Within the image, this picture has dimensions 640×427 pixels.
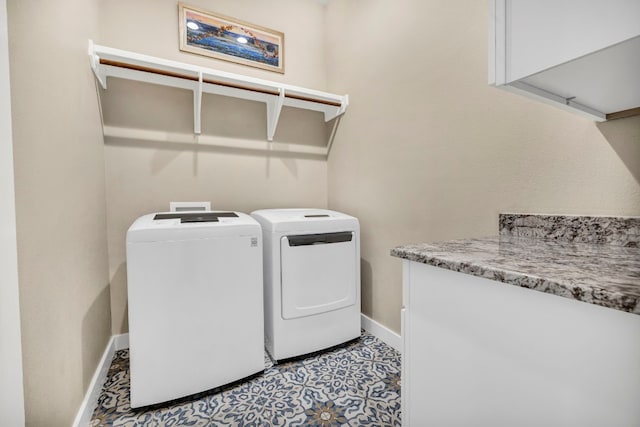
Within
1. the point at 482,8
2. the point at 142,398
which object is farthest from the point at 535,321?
the point at 142,398

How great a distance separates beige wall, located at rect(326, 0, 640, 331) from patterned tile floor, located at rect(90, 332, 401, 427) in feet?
1.53

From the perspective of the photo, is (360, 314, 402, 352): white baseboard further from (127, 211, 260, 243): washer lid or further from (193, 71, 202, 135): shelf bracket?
(193, 71, 202, 135): shelf bracket

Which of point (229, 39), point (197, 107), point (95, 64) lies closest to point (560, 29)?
point (197, 107)

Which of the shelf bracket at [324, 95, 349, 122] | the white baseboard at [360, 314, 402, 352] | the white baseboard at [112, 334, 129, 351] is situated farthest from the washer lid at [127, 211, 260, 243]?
the shelf bracket at [324, 95, 349, 122]

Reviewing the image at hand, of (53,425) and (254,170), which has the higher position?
(254,170)

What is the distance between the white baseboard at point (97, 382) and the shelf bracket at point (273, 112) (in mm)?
1831

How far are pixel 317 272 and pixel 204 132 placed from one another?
1370mm

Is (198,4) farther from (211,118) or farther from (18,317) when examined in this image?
(18,317)

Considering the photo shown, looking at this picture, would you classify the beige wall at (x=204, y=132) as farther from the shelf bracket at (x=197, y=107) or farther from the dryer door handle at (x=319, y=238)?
the dryer door handle at (x=319, y=238)

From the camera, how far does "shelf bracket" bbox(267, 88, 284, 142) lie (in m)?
2.14

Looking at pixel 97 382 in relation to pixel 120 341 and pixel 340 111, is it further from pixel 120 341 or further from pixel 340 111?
pixel 340 111

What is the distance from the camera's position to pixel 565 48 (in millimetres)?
610

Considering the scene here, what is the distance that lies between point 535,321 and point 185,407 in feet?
5.27

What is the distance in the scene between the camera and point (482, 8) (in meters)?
1.40
